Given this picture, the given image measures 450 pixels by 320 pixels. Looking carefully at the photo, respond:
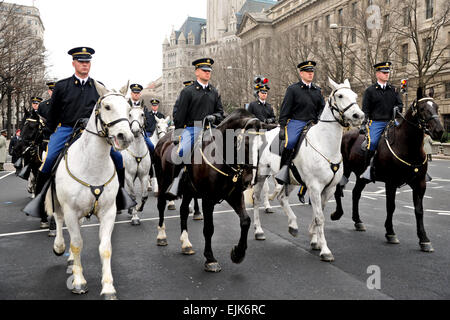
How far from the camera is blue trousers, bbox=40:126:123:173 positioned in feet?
18.6

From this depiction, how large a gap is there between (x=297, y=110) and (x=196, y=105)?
79.6 inches

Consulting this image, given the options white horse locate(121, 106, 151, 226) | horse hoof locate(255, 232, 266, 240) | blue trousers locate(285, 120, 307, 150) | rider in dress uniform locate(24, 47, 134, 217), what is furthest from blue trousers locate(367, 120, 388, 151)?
rider in dress uniform locate(24, 47, 134, 217)

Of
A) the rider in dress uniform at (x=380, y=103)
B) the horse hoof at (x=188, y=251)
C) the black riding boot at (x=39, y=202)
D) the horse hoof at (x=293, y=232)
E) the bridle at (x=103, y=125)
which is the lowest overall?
the horse hoof at (x=188, y=251)

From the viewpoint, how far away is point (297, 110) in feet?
25.3

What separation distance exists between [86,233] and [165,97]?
16919 centimetres

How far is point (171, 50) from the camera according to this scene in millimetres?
172625

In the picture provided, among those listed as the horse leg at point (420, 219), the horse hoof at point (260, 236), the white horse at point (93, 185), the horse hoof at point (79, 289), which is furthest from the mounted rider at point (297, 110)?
the horse hoof at point (79, 289)

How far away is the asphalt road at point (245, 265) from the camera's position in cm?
508

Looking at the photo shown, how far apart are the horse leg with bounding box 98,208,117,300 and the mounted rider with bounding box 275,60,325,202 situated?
347 centimetres

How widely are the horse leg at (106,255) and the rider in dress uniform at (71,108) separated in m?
0.62

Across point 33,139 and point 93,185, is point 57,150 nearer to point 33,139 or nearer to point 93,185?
point 93,185

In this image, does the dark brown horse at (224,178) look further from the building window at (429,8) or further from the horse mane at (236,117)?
the building window at (429,8)

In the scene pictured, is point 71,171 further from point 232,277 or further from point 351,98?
point 351,98

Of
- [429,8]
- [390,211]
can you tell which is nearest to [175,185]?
[390,211]
